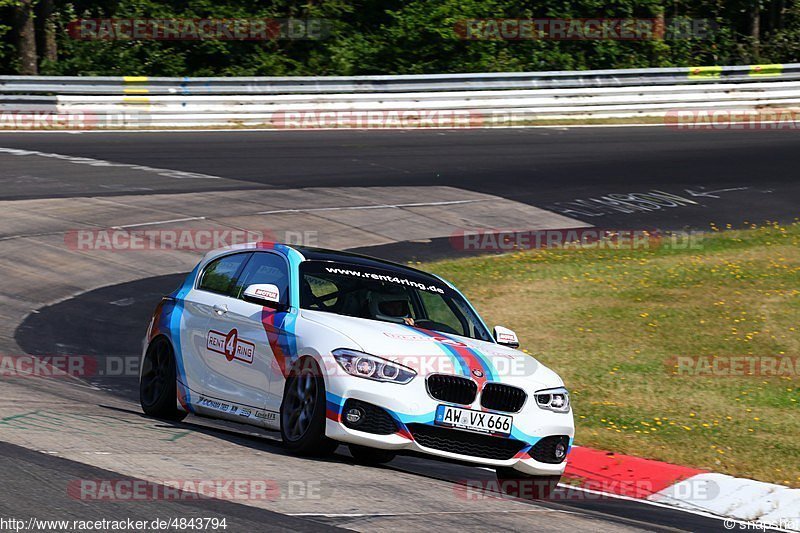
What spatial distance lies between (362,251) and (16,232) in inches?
201

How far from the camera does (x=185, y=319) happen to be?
10.0 meters

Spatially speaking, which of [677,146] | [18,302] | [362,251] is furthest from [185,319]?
[677,146]

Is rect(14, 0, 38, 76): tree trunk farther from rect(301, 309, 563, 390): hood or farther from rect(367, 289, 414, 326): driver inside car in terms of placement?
rect(301, 309, 563, 390): hood

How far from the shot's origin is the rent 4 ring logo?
9070 millimetres

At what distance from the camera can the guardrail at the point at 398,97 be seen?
1142 inches

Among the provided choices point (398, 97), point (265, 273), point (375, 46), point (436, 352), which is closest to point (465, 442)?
point (436, 352)

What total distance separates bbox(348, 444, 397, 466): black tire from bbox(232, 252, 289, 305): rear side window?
1.29m

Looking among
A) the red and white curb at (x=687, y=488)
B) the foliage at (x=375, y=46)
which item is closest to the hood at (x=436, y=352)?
the red and white curb at (x=687, y=488)

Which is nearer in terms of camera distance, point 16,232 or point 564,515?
point 564,515

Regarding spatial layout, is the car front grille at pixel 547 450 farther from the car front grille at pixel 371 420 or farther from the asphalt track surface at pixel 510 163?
the asphalt track surface at pixel 510 163

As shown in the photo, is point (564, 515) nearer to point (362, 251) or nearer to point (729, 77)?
point (362, 251)

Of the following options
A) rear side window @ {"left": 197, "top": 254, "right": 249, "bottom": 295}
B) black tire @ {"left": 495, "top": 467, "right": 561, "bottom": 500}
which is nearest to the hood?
black tire @ {"left": 495, "top": 467, "right": 561, "bottom": 500}

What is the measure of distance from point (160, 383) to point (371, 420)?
Result: 283 centimetres

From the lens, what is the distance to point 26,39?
3322 centimetres
